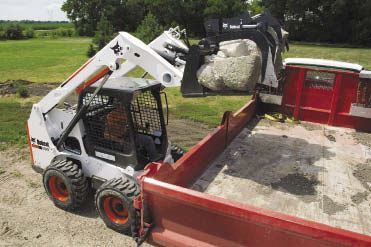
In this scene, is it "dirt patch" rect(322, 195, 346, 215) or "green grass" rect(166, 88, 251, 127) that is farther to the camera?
"green grass" rect(166, 88, 251, 127)

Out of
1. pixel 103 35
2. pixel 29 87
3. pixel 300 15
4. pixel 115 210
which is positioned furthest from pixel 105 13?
pixel 115 210

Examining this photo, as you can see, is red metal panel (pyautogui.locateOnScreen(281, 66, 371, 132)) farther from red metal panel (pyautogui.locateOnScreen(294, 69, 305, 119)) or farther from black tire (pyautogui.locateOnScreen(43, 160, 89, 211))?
black tire (pyautogui.locateOnScreen(43, 160, 89, 211))

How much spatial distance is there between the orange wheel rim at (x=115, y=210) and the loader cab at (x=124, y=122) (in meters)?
0.47

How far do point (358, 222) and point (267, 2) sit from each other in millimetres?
42095

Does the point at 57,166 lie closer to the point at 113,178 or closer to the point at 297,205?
the point at 113,178

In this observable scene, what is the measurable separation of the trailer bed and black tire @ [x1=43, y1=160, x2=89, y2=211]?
5.06 feet

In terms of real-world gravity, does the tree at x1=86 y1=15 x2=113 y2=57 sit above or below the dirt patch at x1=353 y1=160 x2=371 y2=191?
above

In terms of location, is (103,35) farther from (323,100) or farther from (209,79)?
(209,79)

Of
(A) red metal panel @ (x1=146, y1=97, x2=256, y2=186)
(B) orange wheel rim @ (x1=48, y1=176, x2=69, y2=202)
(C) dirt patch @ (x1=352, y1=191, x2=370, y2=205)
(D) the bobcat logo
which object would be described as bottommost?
(B) orange wheel rim @ (x1=48, y1=176, x2=69, y2=202)

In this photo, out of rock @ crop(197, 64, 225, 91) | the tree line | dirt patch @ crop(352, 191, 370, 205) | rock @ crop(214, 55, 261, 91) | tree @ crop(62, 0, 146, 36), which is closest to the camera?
rock @ crop(214, 55, 261, 91)

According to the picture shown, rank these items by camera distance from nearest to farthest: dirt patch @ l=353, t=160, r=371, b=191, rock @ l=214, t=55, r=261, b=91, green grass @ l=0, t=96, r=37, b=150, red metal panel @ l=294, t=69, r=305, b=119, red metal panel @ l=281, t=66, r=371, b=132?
rock @ l=214, t=55, r=261, b=91
dirt patch @ l=353, t=160, r=371, b=191
red metal panel @ l=281, t=66, r=371, b=132
red metal panel @ l=294, t=69, r=305, b=119
green grass @ l=0, t=96, r=37, b=150

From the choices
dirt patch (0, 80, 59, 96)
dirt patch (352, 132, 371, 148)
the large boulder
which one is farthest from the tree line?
the large boulder

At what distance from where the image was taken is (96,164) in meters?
4.84

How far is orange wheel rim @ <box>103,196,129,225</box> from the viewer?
4383mm
